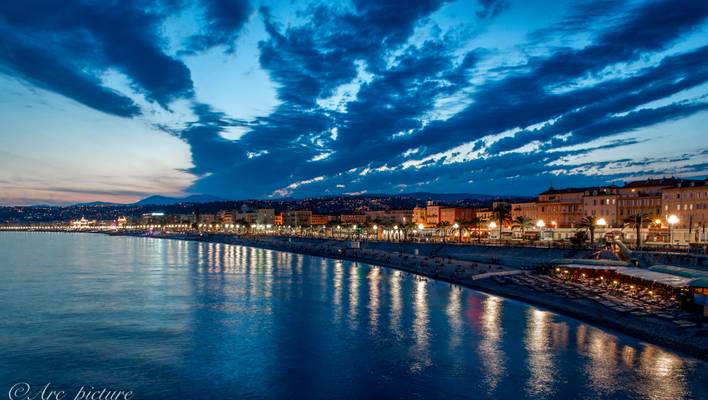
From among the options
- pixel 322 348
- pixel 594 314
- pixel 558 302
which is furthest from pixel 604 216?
pixel 322 348

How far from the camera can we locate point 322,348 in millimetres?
25562

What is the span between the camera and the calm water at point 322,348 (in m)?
19.9

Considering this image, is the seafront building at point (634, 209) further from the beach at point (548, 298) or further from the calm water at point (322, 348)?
the calm water at point (322, 348)

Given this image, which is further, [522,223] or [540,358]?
[522,223]

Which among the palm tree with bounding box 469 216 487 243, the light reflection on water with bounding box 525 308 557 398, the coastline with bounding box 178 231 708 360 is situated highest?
the palm tree with bounding box 469 216 487 243

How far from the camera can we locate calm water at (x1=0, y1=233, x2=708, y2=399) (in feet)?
65.3

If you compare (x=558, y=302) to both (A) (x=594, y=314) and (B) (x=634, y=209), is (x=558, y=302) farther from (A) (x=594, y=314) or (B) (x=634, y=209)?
(B) (x=634, y=209)

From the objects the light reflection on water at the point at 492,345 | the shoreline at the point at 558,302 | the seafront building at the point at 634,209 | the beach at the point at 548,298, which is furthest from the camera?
the seafront building at the point at 634,209

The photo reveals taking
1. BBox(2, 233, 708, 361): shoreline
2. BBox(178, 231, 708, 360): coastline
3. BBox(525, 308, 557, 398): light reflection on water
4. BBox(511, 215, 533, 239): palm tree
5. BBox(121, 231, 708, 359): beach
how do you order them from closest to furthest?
BBox(525, 308, 557, 398): light reflection on water < BBox(178, 231, 708, 360): coastline < BBox(2, 233, 708, 361): shoreline < BBox(121, 231, 708, 359): beach < BBox(511, 215, 533, 239): palm tree

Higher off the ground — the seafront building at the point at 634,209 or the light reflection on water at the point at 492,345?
the seafront building at the point at 634,209

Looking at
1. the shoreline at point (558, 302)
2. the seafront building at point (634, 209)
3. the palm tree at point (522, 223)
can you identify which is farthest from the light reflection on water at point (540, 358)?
the palm tree at point (522, 223)

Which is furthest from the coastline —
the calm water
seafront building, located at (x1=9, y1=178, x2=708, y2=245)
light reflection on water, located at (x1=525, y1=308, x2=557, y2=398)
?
seafront building, located at (x1=9, y1=178, x2=708, y2=245)

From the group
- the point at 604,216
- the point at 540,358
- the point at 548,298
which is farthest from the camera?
the point at 604,216

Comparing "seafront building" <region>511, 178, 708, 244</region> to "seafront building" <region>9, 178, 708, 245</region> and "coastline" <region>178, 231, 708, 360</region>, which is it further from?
"coastline" <region>178, 231, 708, 360</region>
